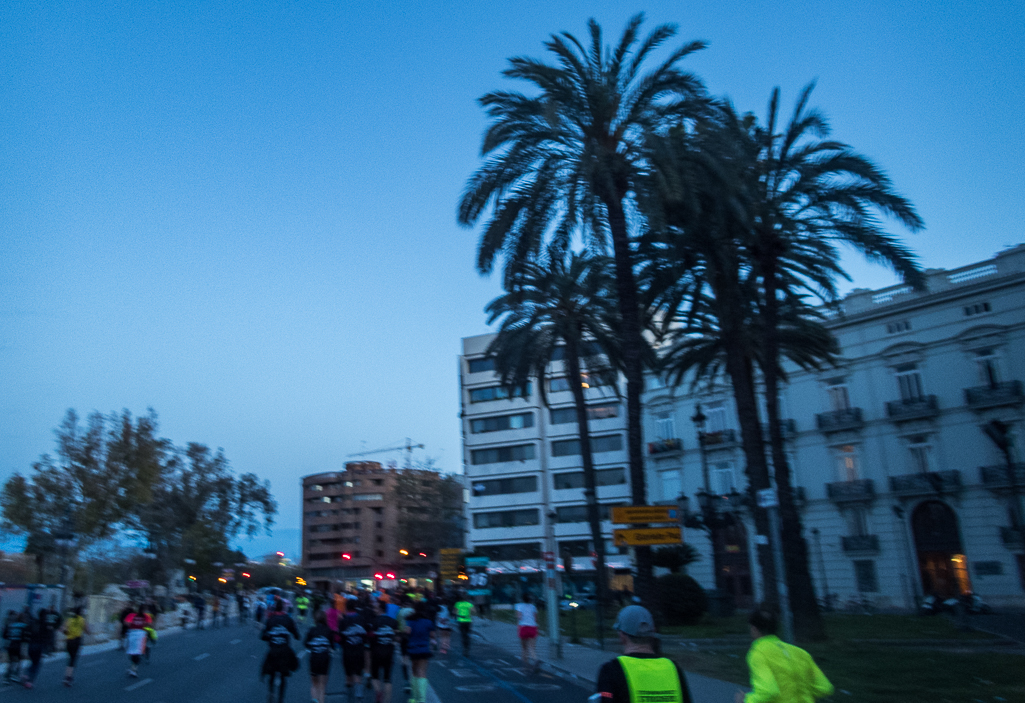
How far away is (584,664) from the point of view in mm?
19984

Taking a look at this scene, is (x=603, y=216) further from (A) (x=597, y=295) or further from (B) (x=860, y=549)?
(B) (x=860, y=549)

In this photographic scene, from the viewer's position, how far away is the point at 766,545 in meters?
20.6

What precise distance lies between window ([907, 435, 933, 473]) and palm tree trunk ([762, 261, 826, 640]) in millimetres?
19465

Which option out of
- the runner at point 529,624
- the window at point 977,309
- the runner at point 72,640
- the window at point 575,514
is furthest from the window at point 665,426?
the runner at point 72,640

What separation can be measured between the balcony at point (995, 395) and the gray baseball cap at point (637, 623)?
37.8 metres

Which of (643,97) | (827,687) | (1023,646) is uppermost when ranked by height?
(643,97)

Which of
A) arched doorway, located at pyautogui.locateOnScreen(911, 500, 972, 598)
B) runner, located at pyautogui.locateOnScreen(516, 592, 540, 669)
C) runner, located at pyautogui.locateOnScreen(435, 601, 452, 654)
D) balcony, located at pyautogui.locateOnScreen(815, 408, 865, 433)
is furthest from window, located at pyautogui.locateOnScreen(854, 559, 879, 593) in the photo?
runner, located at pyautogui.locateOnScreen(516, 592, 540, 669)

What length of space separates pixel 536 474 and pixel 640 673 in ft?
225

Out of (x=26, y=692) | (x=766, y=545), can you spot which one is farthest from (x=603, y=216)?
(x=26, y=692)

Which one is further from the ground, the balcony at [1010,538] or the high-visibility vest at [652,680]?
the balcony at [1010,538]

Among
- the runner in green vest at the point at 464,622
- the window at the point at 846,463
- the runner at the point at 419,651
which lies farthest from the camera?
the window at the point at 846,463

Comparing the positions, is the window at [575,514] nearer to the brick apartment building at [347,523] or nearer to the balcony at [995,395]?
the balcony at [995,395]

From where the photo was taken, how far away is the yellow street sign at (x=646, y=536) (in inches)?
768

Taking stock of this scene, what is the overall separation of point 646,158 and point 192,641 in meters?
26.4
